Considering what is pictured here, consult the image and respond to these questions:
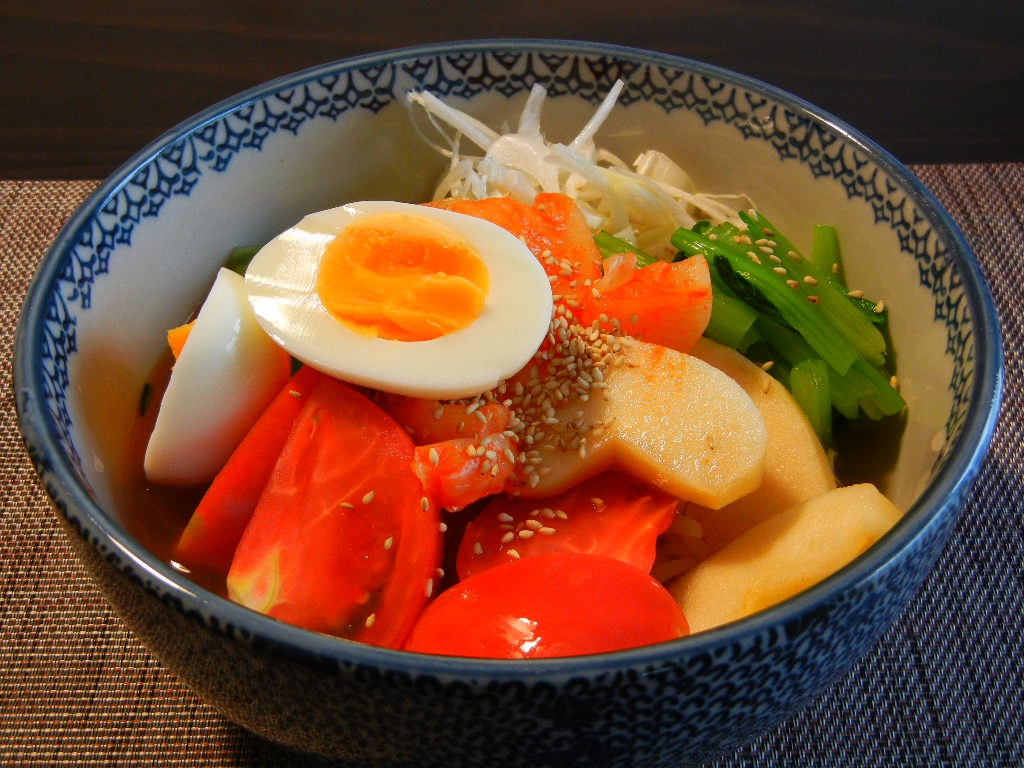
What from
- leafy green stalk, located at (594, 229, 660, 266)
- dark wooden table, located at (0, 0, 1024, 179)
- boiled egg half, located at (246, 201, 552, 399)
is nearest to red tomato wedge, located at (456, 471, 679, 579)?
boiled egg half, located at (246, 201, 552, 399)

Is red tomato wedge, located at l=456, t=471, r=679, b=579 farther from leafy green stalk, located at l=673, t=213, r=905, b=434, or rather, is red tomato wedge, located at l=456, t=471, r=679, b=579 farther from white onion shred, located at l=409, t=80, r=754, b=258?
white onion shred, located at l=409, t=80, r=754, b=258

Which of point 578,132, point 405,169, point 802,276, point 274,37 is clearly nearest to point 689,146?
point 578,132

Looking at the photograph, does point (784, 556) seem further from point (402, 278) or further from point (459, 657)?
point (402, 278)

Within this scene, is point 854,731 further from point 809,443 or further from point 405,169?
point 405,169

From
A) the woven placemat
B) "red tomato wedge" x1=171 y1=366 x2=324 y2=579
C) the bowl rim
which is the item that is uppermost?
the bowl rim

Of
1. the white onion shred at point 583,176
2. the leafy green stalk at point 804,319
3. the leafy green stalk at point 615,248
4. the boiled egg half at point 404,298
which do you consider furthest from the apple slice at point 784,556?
the white onion shred at point 583,176

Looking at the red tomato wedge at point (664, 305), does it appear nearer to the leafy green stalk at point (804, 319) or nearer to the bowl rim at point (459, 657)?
the leafy green stalk at point (804, 319)
